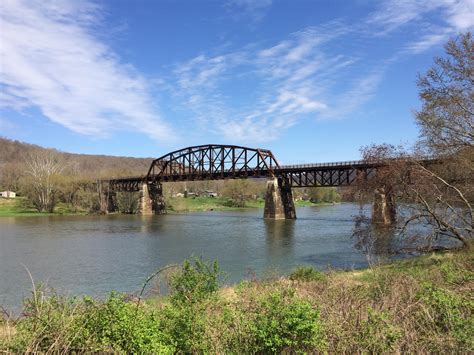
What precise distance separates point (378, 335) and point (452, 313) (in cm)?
218

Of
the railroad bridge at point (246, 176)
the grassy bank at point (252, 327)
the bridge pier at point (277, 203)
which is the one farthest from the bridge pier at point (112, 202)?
the grassy bank at point (252, 327)

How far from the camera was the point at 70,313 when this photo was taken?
7480 mm

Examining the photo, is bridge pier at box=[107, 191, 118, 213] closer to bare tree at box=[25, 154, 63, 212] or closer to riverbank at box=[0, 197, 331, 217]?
riverbank at box=[0, 197, 331, 217]

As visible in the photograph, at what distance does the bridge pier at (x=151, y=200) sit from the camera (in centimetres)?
11950

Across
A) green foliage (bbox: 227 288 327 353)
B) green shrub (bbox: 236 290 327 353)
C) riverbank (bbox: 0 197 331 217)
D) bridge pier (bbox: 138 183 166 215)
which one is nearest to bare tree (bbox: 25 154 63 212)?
riverbank (bbox: 0 197 331 217)

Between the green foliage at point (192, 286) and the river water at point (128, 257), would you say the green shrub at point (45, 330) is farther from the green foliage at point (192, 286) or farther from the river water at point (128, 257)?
the river water at point (128, 257)

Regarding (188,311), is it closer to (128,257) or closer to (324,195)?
(128,257)

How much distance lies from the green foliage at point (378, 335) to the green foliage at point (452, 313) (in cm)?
110

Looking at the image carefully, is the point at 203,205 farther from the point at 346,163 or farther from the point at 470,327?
the point at 470,327

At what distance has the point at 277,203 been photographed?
89.1 m

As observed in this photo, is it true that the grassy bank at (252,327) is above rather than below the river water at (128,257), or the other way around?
above

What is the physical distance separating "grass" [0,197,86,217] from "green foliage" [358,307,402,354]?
352ft

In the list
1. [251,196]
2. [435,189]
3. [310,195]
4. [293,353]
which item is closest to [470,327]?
[293,353]

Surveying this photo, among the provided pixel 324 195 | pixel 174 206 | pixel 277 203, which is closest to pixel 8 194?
pixel 174 206
